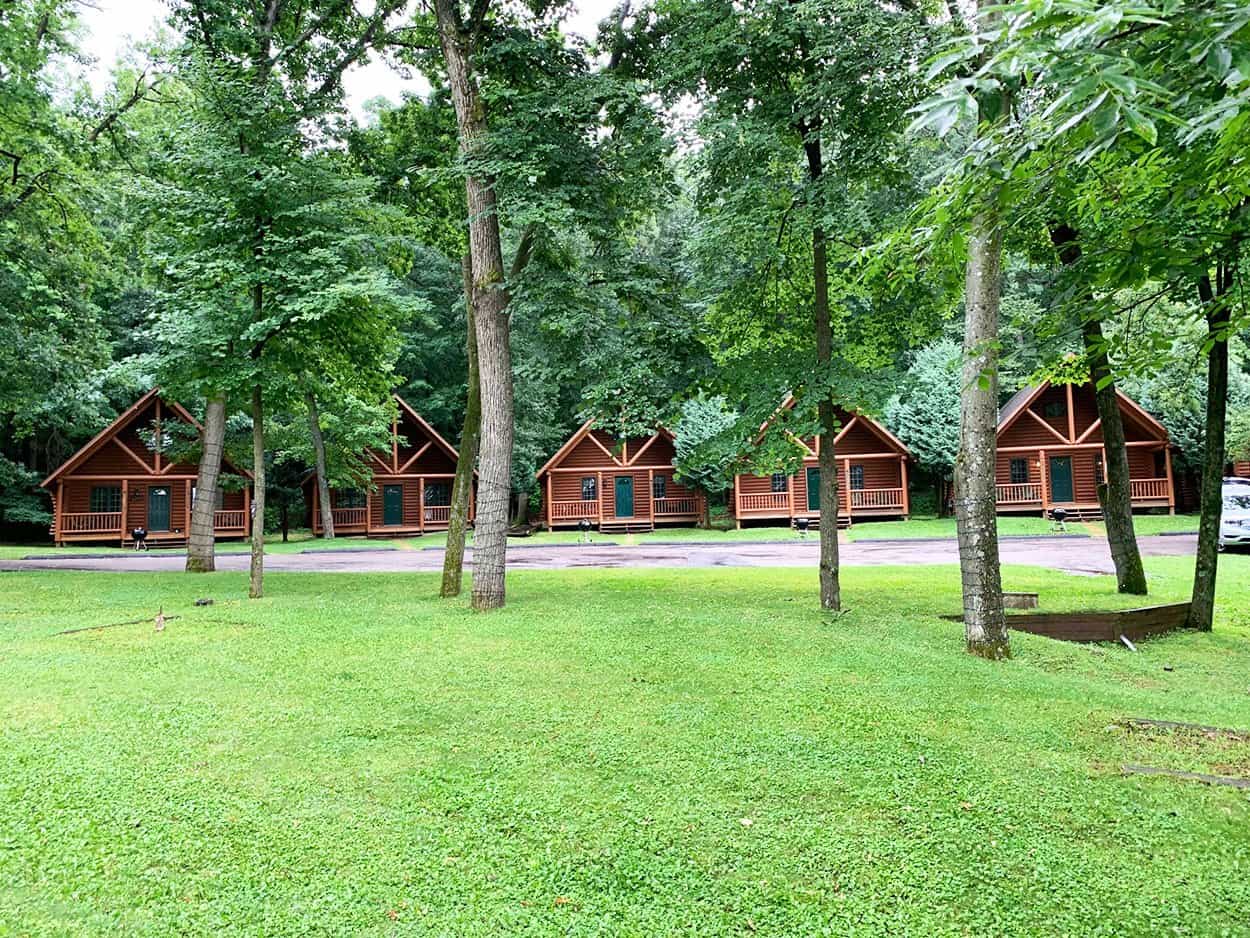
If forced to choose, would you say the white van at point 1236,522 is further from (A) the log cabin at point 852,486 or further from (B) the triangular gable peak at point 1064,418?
(A) the log cabin at point 852,486

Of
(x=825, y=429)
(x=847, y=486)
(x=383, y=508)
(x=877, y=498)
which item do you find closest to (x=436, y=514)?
(x=383, y=508)

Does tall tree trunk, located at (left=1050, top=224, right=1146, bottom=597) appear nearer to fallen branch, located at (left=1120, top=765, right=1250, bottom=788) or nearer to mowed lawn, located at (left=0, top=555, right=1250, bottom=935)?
mowed lawn, located at (left=0, top=555, right=1250, bottom=935)

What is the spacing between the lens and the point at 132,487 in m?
29.8

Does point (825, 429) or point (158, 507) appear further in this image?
point (158, 507)

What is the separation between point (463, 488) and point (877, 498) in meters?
26.1

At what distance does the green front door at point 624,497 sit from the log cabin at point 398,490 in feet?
23.2

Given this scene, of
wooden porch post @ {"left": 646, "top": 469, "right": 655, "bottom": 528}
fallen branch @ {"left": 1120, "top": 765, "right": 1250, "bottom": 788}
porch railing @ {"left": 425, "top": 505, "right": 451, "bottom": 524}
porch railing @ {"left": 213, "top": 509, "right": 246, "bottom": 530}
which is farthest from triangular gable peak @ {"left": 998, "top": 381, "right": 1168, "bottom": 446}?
porch railing @ {"left": 213, "top": 509, "right": 246, "bottom": 530}

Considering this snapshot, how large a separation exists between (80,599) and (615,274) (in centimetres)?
911

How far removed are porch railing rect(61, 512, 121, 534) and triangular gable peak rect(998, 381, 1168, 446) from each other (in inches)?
1475

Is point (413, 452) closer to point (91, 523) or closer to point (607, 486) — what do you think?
point (607, 486)

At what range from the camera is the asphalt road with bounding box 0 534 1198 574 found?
54.7 ft

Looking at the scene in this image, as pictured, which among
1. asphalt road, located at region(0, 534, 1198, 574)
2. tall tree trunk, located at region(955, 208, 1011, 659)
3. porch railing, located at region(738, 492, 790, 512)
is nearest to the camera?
tall tree trunk, located at region(955, 208, 1011, 659)

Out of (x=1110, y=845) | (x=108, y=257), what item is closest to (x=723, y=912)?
(x=1110, y=845)

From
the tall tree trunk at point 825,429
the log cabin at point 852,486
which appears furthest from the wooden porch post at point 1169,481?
the tall tree trunk at point 825,429
